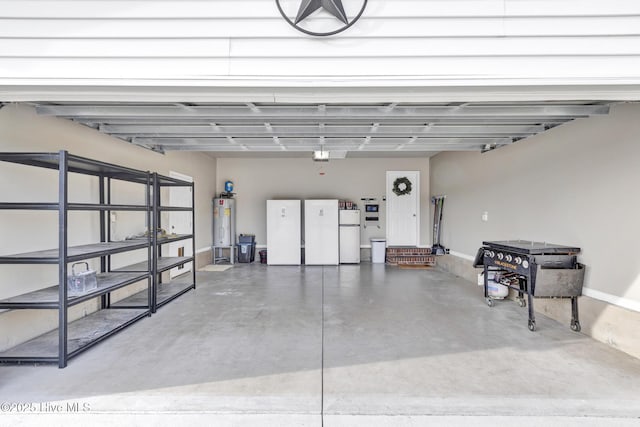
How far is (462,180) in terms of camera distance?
6.64 metres

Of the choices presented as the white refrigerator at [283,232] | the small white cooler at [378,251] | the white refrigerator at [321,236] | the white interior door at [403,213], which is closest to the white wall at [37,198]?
the white refrigerator at [283,232]

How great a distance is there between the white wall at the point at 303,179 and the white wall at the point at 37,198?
13.0 feet

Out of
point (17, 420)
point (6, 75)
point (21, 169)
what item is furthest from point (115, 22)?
point (17, 420)

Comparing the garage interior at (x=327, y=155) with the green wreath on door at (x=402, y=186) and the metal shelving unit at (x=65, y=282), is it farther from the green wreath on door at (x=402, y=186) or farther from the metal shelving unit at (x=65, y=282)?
the green wreath on door at (x=402, y=186)

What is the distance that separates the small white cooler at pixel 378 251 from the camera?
8.23 m

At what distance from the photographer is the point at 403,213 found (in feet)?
28.1

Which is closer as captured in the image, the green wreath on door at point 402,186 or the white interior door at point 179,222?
the white interior door at point 179,222

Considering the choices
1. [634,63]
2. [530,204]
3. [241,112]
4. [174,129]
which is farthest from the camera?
[530,204]

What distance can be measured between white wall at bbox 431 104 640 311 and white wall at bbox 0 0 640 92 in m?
1.46

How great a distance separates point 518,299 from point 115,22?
533 cm

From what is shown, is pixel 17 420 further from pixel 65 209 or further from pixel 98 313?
pixel 98 313

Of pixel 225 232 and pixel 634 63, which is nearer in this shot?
pixel 634 63

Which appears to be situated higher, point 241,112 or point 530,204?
point 241,112

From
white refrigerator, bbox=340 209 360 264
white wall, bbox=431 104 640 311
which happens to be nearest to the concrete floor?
white wall, bbox=431 104 640 311
